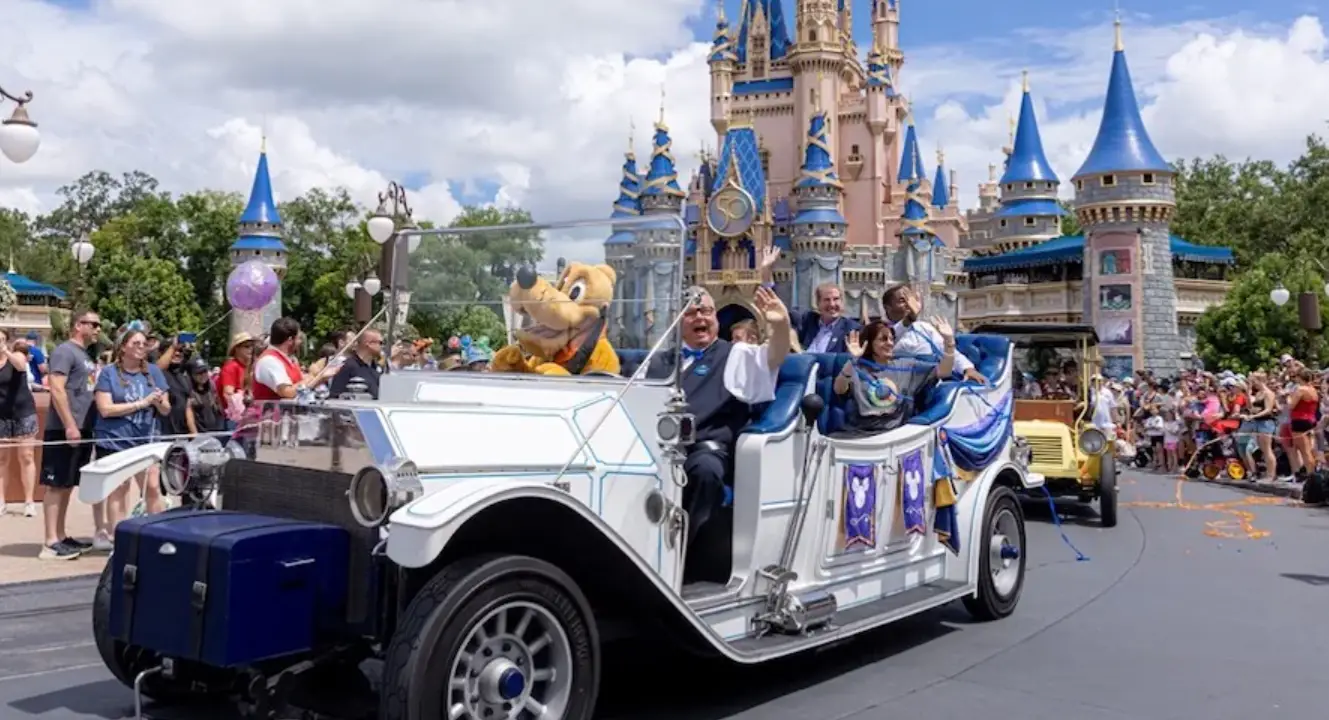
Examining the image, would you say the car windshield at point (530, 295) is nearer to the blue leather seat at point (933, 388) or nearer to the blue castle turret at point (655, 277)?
the blue castle turret at point (655, 277)

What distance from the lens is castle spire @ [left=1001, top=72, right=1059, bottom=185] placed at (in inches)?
2383

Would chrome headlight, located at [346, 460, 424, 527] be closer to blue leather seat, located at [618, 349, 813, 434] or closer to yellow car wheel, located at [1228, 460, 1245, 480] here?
blue leather seat, located at [618, 349, 813, 434]

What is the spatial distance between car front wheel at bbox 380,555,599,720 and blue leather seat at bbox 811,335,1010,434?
91.8 inches

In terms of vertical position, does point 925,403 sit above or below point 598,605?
above

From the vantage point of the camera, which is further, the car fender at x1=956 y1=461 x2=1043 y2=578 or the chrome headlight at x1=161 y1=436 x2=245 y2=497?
the car fender at x1=956 y1=461 x2=1043 y2=578

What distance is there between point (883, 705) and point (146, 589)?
10.3ft

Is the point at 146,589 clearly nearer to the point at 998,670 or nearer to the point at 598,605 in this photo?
the point at 598,605

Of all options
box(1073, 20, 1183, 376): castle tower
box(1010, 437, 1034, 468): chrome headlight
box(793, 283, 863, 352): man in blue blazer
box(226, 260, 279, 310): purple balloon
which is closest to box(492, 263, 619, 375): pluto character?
box(793, 283, 863, 352): man in blue blazer

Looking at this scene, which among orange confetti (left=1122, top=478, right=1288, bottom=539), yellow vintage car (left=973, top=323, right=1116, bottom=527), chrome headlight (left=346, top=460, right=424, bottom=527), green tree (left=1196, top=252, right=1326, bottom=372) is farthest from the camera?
green tree (left=1196, top=252, right=1326, bottom=372)

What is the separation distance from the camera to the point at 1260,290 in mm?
38438

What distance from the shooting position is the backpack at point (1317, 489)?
43.0 ft

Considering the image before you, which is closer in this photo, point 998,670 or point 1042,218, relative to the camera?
point 998,670

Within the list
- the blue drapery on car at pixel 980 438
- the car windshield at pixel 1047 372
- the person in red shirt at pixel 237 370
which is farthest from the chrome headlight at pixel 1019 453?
the person in red shirt at pixel 237 370

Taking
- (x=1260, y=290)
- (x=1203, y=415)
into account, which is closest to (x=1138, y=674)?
(x=1203, y=415)
